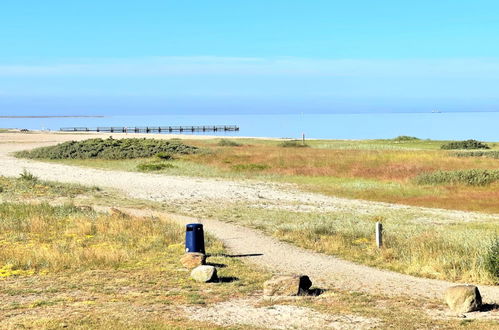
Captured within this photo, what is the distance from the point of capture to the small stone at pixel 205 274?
14.9 m

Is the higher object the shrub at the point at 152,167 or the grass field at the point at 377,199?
the shrub at the point at 152,167

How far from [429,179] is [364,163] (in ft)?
36.8

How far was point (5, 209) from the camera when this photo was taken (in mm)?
25672

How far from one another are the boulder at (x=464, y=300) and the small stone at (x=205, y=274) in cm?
525

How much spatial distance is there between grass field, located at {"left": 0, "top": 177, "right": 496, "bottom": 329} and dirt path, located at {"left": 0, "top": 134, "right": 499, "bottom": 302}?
101 cm

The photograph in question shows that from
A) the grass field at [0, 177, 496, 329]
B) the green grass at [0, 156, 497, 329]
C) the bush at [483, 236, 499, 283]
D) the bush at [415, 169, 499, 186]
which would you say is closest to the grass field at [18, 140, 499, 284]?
the bush at [483, 236, 499, 283]

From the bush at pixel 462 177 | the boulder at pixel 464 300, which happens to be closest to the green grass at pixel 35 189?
the bush at pixel 462 177

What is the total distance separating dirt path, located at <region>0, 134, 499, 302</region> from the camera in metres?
15.0

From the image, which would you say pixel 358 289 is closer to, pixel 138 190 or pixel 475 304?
pixel 475 304

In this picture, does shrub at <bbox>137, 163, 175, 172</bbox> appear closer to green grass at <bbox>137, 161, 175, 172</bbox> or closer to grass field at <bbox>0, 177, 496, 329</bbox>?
green grass at <bbox>137, 161, 175, 172</bbox>

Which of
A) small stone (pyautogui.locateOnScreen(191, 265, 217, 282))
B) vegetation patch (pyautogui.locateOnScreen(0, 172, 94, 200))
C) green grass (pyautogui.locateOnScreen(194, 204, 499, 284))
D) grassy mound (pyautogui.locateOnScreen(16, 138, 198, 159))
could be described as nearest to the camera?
small stone (pyautogui.locateOnScreen(191, 265, 217, 282))

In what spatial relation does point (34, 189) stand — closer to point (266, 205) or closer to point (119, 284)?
point (266, 205)

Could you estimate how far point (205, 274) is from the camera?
14938 millimetres

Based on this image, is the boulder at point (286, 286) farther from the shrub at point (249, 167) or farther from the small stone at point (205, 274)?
the shrub at point (249, 167)
